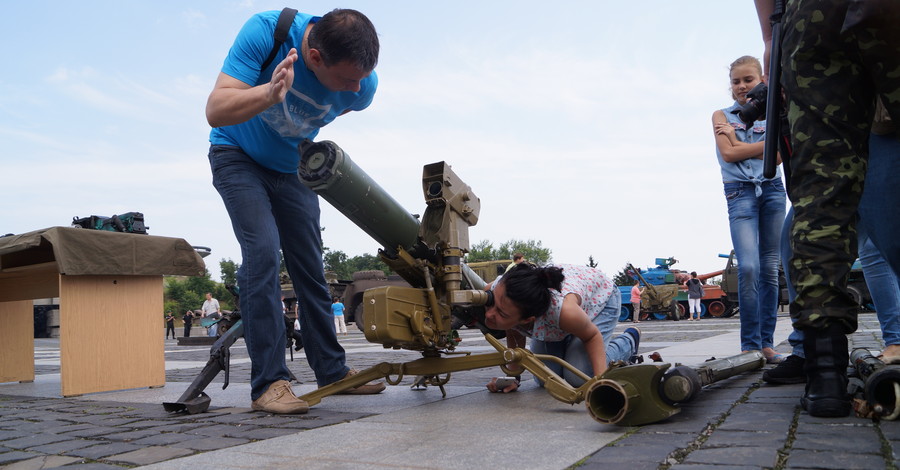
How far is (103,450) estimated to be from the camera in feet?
7.17

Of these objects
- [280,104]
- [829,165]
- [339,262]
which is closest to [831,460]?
[829,165]

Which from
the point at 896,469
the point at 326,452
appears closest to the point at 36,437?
the point at 326,452

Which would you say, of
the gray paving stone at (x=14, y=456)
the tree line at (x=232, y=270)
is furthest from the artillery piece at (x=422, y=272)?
the tree line at (x=232, y=270)

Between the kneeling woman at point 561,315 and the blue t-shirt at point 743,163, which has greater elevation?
the blue t-shirt at point 743,163

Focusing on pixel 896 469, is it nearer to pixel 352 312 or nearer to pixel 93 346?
pixel 93 346

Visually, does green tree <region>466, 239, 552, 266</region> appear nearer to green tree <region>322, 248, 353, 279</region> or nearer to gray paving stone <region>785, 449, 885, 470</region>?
green tree <region>322, 248, 353, 279</region>

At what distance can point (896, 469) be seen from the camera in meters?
1.44

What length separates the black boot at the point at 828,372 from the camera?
2049 mm

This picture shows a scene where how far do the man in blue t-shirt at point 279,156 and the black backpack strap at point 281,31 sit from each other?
0.08ft

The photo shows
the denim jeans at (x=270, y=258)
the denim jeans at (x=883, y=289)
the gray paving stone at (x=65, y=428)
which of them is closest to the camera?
the gray paving stone at (x=65, y=428)

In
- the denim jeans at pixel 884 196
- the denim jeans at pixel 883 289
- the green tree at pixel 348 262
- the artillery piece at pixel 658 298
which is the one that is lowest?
the artillery piece at pixel 658 298

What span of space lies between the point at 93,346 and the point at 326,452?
289 cm

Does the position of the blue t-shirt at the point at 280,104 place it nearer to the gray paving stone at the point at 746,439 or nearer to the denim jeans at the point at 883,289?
the gray paving stone at the point at 746,439

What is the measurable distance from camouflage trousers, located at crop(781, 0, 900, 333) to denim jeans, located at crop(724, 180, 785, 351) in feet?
5.81
